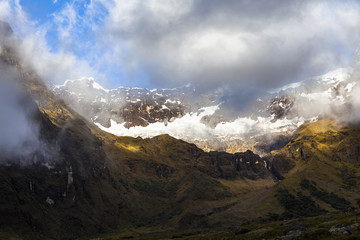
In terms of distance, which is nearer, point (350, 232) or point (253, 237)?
point (350, 232)

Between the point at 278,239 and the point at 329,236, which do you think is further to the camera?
the point at 278,239

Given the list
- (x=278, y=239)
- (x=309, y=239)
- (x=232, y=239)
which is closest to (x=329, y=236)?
(x=309, y=239)

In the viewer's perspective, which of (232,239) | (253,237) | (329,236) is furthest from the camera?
(232,239)

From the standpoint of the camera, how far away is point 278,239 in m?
84.2

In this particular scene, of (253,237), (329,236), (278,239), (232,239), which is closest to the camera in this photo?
(329,236)

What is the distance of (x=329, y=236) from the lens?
75.7 metres

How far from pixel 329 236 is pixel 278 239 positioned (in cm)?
1241

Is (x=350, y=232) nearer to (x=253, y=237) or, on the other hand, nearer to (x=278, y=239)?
(x=278, y=239)

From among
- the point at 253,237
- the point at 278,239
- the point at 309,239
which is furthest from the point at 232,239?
the point at 309,239

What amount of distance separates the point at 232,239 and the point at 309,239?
137 ft

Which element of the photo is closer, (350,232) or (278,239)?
(350,232)

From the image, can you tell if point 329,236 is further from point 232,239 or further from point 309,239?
point 232,239

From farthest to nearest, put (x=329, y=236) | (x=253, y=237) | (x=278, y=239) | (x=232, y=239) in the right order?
1. (x=232, y=239)
2. (x=253, y=237)
3. (x=278, y=239)
4. (x=329, y=236)

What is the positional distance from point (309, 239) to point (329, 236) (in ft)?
13.3
